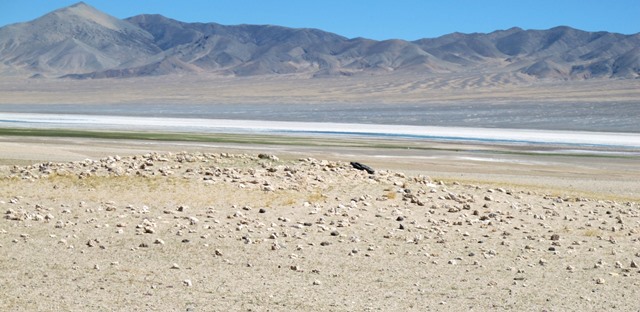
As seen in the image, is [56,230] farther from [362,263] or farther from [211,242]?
[362,263]

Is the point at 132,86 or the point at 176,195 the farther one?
the point at 132,86

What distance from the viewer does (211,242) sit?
11.1 metres

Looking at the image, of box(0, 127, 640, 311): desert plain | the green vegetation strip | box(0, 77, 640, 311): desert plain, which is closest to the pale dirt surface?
the green vegetation strip

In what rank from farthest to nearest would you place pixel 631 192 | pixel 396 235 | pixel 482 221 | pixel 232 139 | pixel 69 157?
pixel 232 139
pixel 69 157
pixel 631 192
pixel 482 221
pixel 396 235

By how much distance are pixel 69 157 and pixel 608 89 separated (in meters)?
122

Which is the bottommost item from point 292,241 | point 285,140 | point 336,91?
point 285,140

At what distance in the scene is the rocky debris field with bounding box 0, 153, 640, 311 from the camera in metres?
8.76

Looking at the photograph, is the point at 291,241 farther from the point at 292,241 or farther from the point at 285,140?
the point at 285,140

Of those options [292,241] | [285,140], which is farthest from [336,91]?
[292,241]

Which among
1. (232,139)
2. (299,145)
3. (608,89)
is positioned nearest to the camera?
(299,145)

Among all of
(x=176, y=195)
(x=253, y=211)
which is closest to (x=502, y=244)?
(x=253, y=211)

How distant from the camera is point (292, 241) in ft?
37.2

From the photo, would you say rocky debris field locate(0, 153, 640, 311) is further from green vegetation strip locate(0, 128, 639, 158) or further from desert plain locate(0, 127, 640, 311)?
green vegetation strip locate(0, 128, 639, 158)

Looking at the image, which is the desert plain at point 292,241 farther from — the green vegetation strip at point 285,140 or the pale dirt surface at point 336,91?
the pale dirt surface at point 336,91
